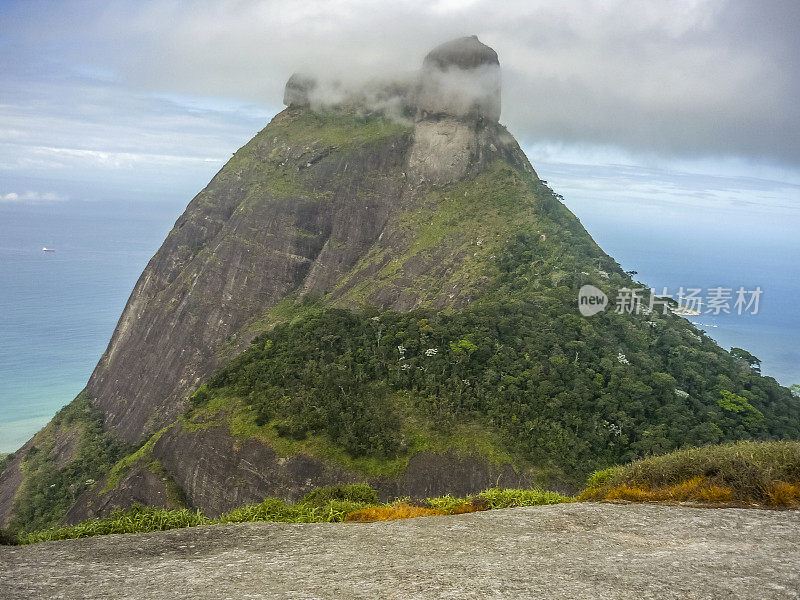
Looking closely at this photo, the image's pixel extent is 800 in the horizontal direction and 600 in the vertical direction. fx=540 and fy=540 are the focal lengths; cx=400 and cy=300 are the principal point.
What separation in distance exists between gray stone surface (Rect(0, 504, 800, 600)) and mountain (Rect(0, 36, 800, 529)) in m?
19.8

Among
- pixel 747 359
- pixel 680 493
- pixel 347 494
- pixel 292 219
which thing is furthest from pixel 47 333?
pixel 680 493

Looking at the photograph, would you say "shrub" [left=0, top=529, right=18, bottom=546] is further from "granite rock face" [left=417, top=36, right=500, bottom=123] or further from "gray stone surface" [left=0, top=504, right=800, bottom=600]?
"granite rock face" [left=417, top=36, right=500, bottom=123]

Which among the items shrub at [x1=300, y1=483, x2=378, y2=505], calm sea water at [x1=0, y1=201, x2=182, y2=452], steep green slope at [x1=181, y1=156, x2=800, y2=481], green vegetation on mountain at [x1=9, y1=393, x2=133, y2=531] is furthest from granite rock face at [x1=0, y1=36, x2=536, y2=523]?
calm sea water at [x1=0, y1=201, x2=182, y2=452]

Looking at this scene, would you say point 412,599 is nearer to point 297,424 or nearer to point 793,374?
point 297,424

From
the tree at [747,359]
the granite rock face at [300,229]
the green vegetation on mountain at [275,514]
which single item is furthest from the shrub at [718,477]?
the granite rock face at [300,229]

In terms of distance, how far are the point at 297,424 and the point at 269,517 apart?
69.7ft

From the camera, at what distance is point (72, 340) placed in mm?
124750

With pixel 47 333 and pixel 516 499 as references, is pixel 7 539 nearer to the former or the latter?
pixel 516 499

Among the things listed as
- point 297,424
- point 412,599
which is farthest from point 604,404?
point 412,599

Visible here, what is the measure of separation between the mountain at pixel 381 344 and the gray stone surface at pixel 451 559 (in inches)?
780

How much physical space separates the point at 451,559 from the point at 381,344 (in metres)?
30.1

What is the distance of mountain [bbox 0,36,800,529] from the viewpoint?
99.6 feet

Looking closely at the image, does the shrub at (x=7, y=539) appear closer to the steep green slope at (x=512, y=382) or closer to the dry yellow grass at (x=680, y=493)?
the dry yellow grass at (x=680, y=493)

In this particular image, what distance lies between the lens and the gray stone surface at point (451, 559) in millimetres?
7012
